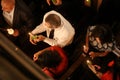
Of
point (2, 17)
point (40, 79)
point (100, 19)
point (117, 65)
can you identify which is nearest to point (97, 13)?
point (100, 19)

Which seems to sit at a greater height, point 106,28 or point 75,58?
point 106,28

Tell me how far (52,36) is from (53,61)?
26.3 inches

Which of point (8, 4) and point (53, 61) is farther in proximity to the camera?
point (8, 4)

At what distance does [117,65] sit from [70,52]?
32.8 inches

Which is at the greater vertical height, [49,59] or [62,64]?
[49,59]

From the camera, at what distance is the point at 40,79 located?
488 millimetres

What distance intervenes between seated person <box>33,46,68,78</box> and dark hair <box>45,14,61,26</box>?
0.30 metres

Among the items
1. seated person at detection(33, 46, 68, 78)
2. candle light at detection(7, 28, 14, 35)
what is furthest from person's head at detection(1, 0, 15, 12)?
seated person at detection(33, 46, 68, 78)

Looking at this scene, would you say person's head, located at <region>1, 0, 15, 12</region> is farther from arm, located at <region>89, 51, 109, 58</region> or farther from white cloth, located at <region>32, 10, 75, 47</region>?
arm, located at <region>89, 51, 109, 58</region>

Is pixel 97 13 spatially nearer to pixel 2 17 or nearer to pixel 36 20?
pixel 36 20

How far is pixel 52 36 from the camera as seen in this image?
11.3 ft

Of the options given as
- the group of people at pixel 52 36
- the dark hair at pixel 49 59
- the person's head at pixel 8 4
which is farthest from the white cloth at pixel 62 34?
the person's head at pixel 8 4

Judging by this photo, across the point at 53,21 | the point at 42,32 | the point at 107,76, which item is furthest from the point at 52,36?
the point at 107,76

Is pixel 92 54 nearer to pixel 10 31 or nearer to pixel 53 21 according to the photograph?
pixel 53 21
